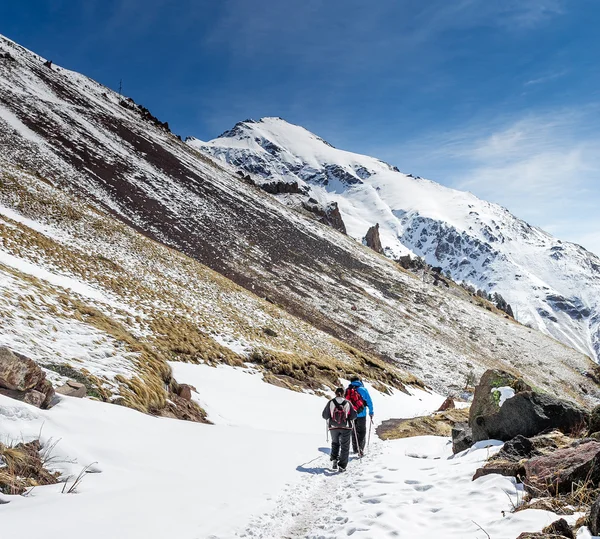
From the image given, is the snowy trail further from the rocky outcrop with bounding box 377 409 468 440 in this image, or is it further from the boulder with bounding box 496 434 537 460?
the rocky outcrop with bounding box 377 409 468 440

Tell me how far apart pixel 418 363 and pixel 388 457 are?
3093 centimetres

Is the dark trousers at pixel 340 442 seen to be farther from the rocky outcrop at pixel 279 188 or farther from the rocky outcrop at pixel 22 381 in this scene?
the rocky outcrop at pixel 279 188

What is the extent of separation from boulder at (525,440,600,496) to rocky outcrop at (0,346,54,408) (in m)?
7.78

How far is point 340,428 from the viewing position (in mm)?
9992

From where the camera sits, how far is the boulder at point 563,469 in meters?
5.33

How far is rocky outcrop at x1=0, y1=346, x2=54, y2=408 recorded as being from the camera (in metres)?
6.82

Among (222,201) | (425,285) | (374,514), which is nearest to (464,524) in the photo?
(374,514)

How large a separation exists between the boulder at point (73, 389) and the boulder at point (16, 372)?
1.06 meters

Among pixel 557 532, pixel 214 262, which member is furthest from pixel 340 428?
pixel 214 262

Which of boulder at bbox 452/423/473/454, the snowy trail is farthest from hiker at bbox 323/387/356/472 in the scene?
boulder at bbox 452/423/473/454

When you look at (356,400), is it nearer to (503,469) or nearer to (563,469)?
(503,469)

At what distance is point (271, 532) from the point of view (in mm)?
5629

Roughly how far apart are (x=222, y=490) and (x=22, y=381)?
3.85 meters

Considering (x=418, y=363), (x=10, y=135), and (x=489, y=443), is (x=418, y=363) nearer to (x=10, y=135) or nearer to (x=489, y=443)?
(x=489, y=443)
